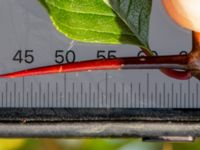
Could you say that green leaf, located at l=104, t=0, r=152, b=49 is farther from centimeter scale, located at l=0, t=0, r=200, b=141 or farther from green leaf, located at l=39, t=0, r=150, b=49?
centimeter scale, located at l=0, t=0, r=200, b=141

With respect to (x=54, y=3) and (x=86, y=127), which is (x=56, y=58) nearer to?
(x=86, y=127)

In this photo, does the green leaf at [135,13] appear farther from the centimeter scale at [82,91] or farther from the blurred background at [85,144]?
the blurred background at [85,144]

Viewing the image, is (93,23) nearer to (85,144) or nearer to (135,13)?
(135,13)

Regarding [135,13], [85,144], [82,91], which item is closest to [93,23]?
[135,13]

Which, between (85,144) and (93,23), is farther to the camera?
(85,144)

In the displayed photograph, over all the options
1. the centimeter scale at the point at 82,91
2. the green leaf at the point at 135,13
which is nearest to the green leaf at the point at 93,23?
the green leaf at the point at 135,13

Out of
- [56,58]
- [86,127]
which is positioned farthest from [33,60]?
[86,127]

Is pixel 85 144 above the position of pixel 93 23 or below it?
below
